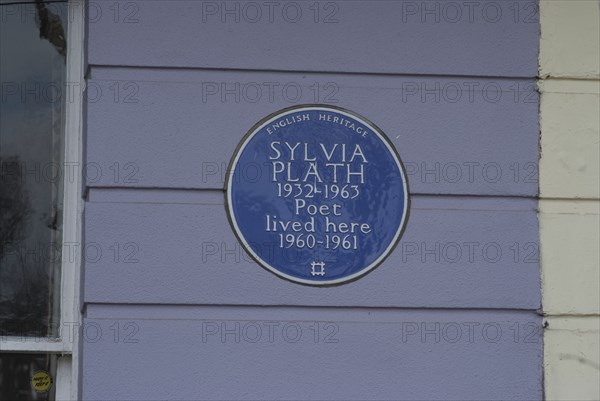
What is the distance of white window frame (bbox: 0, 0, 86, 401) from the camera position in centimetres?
436

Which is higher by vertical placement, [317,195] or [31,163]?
[31,163]

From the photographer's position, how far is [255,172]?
4383mm

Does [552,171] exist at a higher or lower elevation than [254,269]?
higher

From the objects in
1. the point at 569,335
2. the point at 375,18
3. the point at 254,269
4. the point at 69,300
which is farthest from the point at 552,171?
the point at 69,300

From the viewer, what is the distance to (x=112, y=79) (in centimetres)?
437

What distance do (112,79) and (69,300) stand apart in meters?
0.92

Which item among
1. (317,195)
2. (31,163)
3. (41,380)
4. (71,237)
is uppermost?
(31,163)

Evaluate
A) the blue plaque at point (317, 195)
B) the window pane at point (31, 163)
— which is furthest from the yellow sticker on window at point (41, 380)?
the blue plaque at point (317, 195)

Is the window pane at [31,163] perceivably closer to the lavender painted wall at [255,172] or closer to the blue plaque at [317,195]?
the lavender painted wall at [255,172]

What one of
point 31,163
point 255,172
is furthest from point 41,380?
point 255,172

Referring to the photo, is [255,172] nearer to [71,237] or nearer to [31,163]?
[71,237]

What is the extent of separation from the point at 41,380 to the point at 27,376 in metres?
0.06

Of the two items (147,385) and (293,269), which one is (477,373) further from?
(147,385)

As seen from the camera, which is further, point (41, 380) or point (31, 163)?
point (31, 163)
